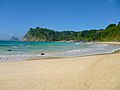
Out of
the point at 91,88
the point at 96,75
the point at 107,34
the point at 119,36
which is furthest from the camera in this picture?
the point at 107,34

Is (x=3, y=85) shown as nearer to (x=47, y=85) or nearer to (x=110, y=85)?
(x=47, y=85)

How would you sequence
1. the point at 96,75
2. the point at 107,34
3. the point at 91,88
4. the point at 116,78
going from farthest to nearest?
the point at 107,34, the point at 96,75, the point at 116,78, the point at 91,88

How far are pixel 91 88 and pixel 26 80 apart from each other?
2.94m

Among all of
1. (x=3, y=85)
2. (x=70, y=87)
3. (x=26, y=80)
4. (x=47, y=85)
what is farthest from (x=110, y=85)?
(x=3, y=85)

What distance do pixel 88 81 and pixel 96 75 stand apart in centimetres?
130

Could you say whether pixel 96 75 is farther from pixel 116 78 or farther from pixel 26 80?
pixel 26 80

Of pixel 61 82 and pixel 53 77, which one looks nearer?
pixel 61 82

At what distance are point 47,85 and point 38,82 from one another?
0.61m

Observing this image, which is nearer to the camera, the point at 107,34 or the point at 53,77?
the point at 53,77

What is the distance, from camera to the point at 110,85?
27.8ft

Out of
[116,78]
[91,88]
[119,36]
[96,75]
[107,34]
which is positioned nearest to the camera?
[91,88]

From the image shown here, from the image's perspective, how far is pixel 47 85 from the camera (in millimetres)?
8633

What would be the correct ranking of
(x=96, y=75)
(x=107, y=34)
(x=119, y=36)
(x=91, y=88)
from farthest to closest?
(x=107, y=34) → (x=119, y=36) → (x=96, y=75) → (x=91, y=88)

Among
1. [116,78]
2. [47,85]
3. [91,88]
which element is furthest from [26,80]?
[116,78]
